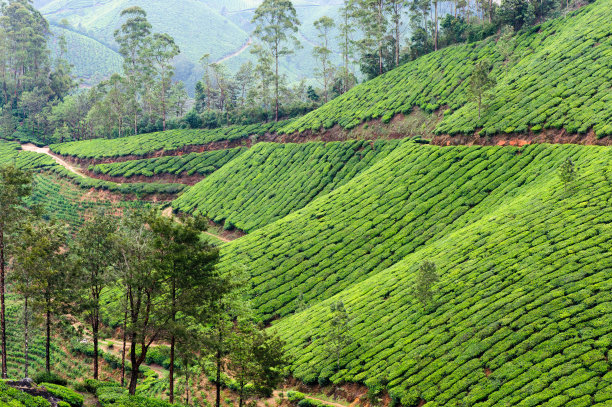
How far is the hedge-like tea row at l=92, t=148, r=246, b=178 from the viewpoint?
82.8 m

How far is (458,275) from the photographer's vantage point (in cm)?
3591

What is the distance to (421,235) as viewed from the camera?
151 feet

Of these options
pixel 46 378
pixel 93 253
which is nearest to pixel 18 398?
pixel 46 378

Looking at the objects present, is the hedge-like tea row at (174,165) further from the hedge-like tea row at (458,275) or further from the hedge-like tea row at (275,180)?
the hedge-like tea row at (458,275)

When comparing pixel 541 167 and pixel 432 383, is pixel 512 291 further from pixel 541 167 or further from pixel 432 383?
pixel 541 167

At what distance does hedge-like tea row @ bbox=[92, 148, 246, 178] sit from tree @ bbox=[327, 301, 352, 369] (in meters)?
51.9

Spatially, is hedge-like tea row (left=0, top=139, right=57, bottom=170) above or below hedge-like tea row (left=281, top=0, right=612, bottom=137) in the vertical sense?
above

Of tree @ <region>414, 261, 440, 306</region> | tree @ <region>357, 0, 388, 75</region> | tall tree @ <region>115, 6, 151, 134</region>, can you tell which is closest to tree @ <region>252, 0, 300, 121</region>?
tree @ <region>357, 0, 388, 75</region>

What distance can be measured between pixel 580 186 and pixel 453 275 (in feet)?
39.4

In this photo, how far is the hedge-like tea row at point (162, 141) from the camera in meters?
88.0

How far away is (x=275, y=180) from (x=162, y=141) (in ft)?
109

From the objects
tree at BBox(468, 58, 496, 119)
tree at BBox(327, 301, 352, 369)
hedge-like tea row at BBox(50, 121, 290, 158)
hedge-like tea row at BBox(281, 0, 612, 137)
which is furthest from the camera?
hedge-like tea row at BBox(50, 121, 290, 158)

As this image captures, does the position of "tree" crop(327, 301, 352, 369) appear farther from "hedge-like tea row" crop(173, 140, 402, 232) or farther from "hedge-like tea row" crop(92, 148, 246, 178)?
"hedge-like tea row" crop(92, 148, 246, 178)

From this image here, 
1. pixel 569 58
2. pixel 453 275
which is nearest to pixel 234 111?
pixel 569 58
